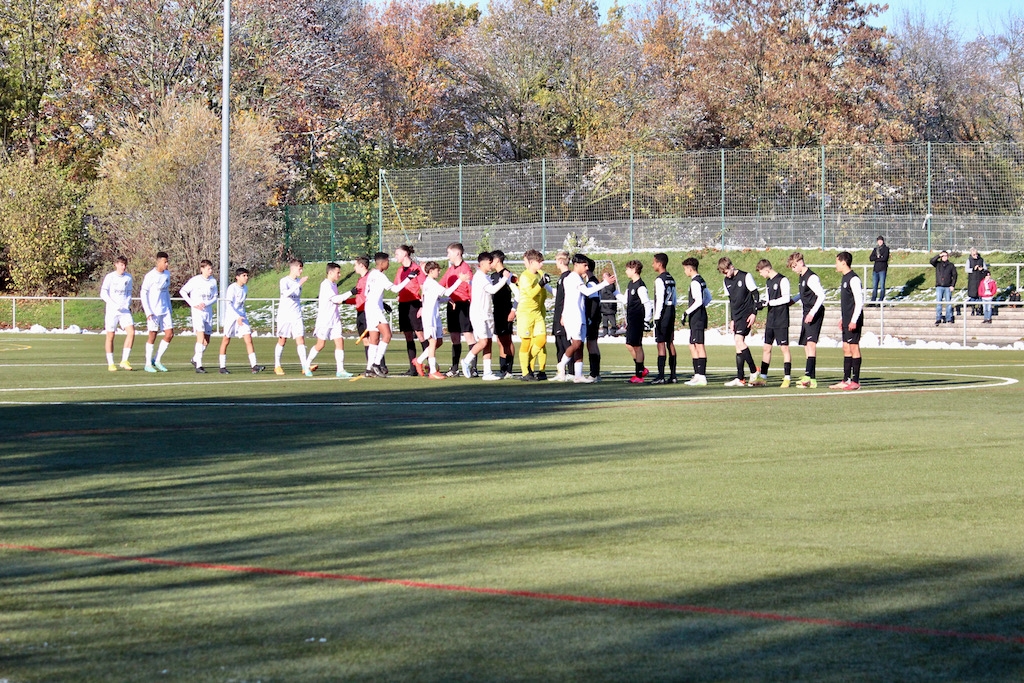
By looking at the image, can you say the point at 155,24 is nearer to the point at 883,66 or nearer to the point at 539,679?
A: the point at 883,66

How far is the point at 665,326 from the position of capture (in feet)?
71.6

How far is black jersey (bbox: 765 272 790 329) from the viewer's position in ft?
67.8

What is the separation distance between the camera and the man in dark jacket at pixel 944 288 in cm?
3822

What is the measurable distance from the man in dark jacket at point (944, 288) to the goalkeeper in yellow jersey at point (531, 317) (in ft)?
61.9

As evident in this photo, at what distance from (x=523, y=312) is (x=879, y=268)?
834 inches

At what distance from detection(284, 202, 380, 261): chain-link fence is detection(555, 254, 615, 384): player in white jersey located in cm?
3223

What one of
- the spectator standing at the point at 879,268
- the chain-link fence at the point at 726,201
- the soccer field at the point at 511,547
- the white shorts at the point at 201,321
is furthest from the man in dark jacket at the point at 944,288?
the soccer field at the point at 511,547

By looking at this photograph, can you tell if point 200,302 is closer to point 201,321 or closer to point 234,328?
point 201,321

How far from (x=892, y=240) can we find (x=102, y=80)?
3242cm

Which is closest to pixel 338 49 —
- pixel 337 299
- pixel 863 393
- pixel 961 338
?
pixel 961 338

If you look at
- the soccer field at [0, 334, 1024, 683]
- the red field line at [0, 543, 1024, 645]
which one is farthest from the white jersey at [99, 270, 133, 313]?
the red field line at [0, 543, 1024, 645]

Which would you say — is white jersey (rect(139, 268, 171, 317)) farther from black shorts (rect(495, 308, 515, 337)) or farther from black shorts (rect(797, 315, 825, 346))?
black shorts (rect(797, 315, 825, 346))

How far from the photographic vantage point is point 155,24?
58.2 metres

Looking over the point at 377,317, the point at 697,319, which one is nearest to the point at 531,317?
the point at 377,317
